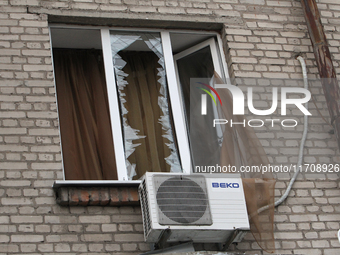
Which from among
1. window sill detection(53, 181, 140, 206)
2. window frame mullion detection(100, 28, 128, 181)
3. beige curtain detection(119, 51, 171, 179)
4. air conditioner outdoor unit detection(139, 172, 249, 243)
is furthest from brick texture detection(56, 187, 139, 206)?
beige curtain detection(119, 51, 171, 179)

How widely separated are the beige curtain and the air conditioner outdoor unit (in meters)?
0.61

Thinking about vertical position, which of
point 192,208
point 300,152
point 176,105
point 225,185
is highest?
point 176,105

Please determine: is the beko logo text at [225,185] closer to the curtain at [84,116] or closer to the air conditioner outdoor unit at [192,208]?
the air conditioner outdoor unit at [192,208]

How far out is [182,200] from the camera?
12.6ft

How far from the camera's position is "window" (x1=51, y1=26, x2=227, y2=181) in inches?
180

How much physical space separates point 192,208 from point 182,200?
0.29 feet

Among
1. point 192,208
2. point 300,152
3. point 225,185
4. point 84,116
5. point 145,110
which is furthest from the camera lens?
point 145,110

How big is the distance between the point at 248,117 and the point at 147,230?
56.3 inches

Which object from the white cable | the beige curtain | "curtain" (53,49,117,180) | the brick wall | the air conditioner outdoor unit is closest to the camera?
the air conditioner outdoor unit

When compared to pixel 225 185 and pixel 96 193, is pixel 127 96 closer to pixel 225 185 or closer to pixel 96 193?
pixel 96 193

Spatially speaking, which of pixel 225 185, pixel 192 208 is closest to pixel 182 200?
pixel 192 208

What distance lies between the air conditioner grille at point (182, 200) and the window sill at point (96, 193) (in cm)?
33

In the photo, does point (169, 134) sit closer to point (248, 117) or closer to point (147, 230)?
point (248, 117)

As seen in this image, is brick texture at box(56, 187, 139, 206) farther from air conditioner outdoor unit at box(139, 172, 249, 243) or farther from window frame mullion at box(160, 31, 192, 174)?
window frame mullion at box(160, 31, 192, 174)
